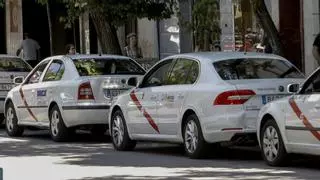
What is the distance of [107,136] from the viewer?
17.7 m

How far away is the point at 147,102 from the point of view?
44.1 feet

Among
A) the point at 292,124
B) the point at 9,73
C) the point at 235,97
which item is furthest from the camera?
the point at 9,73

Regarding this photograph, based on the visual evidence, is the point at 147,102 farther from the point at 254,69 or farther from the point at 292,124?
the point at 292,124

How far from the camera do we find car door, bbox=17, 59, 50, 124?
16812 mm

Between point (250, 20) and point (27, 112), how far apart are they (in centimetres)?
854

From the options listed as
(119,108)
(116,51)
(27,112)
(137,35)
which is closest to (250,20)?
(116,51)

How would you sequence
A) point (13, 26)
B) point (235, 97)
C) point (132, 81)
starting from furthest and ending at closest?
1. point (13, 26)
2. point (132, 81)
3. point (235, 97)

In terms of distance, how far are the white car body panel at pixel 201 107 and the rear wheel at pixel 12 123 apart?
4.45 m

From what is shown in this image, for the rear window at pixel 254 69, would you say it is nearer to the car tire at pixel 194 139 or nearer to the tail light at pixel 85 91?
the car tire at pixel 194 139

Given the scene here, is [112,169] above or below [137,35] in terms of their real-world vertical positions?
below

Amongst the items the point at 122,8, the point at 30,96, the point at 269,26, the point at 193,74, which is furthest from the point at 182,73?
the point at 122,8

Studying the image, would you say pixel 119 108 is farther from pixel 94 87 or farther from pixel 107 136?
pixel 107 136

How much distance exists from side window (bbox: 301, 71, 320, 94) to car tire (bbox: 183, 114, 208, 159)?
1825mm

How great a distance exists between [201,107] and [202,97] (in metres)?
0.14
